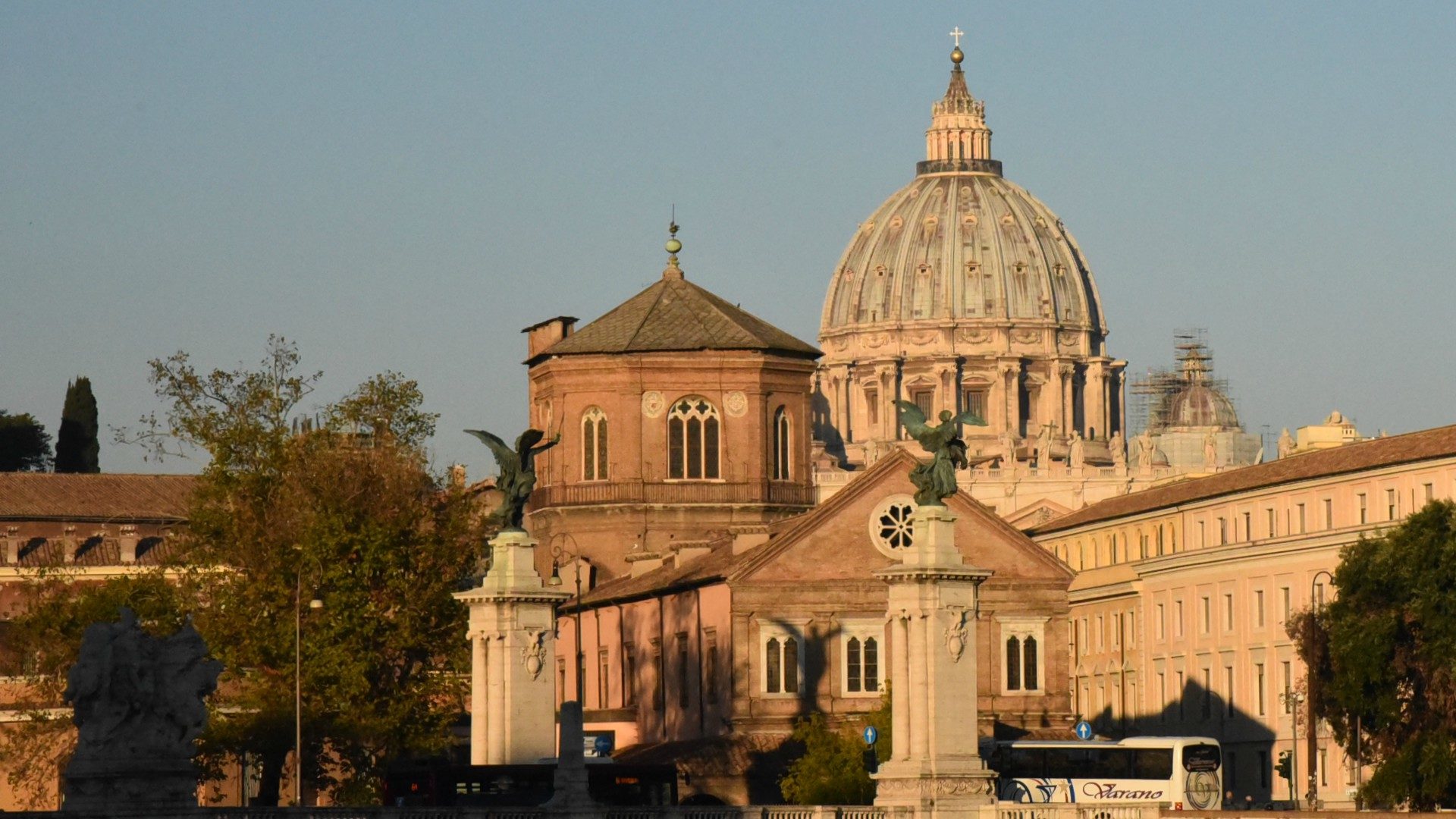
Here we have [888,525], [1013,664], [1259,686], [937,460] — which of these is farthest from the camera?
[1259,686]

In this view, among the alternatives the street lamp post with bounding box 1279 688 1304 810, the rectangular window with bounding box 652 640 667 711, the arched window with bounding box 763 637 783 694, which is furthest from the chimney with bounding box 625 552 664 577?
the street lamp post with bounding box 1279 688 1304 810

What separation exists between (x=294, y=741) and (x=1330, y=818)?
29.5m

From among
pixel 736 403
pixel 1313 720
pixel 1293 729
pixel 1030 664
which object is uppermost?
pixel 736 403

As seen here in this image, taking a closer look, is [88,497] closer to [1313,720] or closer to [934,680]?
[1313,720]

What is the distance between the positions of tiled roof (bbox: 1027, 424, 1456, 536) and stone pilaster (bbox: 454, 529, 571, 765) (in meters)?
44.2

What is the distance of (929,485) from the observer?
6134 centimetres

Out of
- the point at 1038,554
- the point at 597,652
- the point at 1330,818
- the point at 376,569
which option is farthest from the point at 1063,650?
the point at 1330,818

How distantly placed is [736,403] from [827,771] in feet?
102

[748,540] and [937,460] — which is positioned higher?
[748,540]

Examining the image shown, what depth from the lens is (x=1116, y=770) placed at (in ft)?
259

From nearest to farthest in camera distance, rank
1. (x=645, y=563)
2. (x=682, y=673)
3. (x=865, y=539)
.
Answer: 1. (x=865, y=539)
2. (x=682, y=673)
3. (x=645, y=563)

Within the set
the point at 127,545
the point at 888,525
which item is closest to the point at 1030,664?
the point at 888,525

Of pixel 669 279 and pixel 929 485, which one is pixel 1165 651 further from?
pixel 929 485

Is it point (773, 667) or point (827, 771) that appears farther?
point (773, 667)
